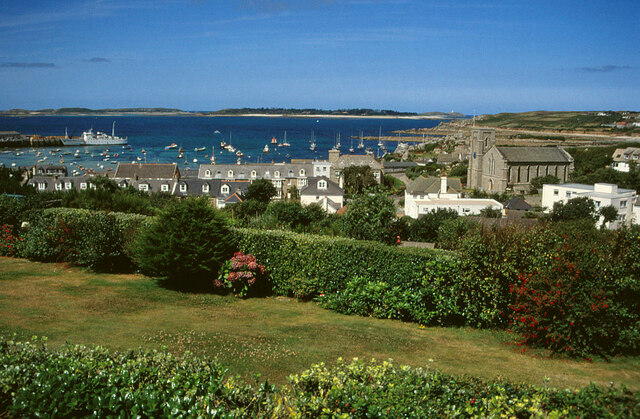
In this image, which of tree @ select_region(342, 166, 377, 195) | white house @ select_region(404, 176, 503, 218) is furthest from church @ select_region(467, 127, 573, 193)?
white house @ select_region(404, 176, 503, 218)

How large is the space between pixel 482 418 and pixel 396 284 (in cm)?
691

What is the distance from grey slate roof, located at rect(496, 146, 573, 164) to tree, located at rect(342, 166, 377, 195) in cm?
2319

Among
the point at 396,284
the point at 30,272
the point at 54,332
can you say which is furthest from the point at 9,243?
the point at 396,284

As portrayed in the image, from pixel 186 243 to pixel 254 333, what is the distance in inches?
164

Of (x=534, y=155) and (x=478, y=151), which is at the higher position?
(x=478, y=151)

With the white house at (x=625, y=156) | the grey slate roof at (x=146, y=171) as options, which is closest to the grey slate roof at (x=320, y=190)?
the grey slate roof at (x=146, y=171)

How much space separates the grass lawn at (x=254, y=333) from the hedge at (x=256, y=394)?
1.44 m

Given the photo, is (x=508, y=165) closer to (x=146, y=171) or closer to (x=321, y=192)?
(x=321, y=192)

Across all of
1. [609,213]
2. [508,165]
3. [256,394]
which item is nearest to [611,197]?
[609,213]

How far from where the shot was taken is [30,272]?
48.6 feet

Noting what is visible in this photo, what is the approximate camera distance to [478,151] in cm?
8431

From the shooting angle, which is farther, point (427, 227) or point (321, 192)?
point (321, 192)

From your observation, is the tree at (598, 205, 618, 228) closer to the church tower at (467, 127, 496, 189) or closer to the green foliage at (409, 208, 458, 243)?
the green foliage at (409, 208, 458, 243)

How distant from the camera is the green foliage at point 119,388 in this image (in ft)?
17.2
